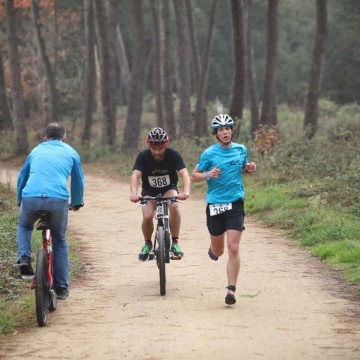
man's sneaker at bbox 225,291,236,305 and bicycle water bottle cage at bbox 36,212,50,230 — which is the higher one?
bicycle water bottle cage at bbox 36,212,50,230

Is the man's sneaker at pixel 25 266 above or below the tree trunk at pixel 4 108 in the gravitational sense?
above

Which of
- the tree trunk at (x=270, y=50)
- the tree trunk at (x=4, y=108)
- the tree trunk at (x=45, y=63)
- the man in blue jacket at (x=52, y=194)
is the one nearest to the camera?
the man in blue jacket at (x=52, y=194)

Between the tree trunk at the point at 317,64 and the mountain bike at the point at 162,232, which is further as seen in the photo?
the tree trunk at the point at 317,64

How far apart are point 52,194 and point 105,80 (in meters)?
27.8

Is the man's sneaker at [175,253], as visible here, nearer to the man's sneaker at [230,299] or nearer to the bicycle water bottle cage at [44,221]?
the man's sneaker at [230,299]

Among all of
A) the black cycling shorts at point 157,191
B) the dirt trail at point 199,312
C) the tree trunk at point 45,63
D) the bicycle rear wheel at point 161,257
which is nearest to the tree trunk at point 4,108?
the tree trunk at point 45,63

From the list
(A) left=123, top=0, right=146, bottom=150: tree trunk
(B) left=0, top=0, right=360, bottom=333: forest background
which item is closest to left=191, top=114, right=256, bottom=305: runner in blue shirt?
(B) left=0, top=0, right=360, bottom=333: forest background

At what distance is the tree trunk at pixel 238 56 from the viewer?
2678 centimetres

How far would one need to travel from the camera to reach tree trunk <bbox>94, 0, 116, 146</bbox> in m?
35.6

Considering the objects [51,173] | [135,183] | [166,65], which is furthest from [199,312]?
[166,65]

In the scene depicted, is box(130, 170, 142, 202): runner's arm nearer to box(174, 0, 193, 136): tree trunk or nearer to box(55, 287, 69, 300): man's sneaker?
box(55, 287, 69, 300): man's sneaker

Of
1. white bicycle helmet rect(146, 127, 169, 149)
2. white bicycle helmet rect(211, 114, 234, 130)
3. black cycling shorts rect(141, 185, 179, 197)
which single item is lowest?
black cycling shorts rect(141, 185, 179, 197)

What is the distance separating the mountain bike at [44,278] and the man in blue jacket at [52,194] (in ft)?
0.32

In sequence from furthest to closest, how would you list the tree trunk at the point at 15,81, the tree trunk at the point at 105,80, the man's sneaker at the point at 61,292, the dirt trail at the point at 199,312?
1. the tree trunk at the point at 15,81
2. the tree trunk at the point at 105,80
3. the man's sneaker at the point at 61,292
4. the dirt trail at the point at 199,312
